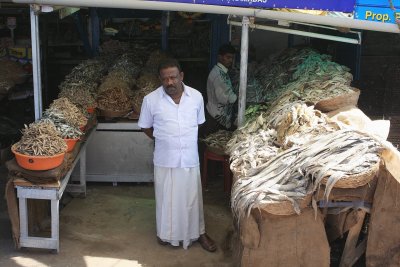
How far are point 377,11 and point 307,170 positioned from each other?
315cm

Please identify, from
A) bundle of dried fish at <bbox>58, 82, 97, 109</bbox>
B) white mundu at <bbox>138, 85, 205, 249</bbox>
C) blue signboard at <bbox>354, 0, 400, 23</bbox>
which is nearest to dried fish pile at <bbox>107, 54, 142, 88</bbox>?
bundle of dried fish at <bbox>58, 82, 97, 109</bbox>

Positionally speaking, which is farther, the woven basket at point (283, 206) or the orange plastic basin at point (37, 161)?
the orange plastic basin at point (37, 161)

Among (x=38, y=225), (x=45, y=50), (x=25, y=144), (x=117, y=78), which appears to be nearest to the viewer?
(x=25, y=144)

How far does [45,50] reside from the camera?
9547 mm

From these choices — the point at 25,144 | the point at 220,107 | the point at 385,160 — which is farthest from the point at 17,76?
the point at 385,160

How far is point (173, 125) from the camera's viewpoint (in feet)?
16.4

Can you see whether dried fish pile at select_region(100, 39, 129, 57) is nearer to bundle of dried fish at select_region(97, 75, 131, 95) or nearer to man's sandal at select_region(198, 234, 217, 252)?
bundle of dried fish at select_region(97, 75, 131, 95)

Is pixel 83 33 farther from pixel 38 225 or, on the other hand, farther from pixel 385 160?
pixel 385 160

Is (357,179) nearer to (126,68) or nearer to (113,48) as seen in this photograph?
(126,68)

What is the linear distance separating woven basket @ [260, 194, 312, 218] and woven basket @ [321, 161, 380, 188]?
0.69 ft

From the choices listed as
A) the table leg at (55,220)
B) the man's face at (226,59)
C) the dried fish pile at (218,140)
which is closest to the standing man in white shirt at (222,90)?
the man's face at (226,59)

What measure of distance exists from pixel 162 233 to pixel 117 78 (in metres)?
2.56

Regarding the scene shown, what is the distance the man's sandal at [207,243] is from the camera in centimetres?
518

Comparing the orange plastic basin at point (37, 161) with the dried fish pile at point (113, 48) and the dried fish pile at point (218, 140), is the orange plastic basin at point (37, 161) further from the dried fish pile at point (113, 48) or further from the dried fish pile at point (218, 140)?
the dried fish pile at point (113, 48)
